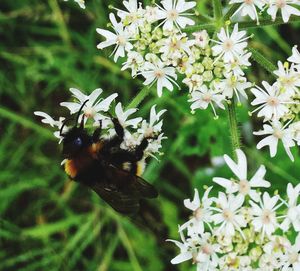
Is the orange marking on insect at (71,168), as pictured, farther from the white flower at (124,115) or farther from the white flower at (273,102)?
the white flower at (273,102)

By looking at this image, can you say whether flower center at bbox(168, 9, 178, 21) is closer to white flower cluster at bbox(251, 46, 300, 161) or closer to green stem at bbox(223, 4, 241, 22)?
green stem at bbox(223, 4, 241, 22)

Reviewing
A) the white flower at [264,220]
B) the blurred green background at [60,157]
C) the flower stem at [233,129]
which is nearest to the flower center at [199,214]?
the white flower at [264,220]

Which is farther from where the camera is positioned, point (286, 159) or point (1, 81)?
point (1, 81)

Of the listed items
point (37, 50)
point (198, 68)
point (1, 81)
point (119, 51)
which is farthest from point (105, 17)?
point (198, 68)

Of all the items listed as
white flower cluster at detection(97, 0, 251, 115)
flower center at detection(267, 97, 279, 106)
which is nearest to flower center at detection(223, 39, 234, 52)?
white flower cluster at detection(97, 0, 251, 115)

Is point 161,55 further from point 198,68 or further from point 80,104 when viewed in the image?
point 80,104

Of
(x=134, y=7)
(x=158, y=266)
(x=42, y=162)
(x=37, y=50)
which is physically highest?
(x=37, y=50)

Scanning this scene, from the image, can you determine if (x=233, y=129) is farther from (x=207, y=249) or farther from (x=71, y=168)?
(x=71, y=168)

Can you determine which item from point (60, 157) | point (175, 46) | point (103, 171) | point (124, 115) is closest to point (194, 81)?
point (175, 46)

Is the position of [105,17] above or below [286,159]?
above
